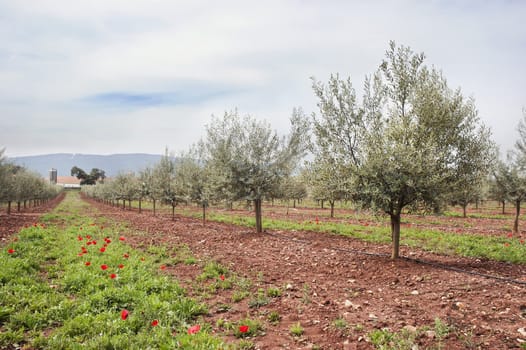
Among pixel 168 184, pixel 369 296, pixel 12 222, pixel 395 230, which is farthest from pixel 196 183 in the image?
pixel 369 296

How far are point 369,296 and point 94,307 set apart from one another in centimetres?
635

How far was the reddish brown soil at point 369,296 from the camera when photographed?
5941mm

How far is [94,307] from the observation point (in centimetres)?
720

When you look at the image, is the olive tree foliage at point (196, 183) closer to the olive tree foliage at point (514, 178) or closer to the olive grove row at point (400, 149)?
the olive grove row at point (400, 149)

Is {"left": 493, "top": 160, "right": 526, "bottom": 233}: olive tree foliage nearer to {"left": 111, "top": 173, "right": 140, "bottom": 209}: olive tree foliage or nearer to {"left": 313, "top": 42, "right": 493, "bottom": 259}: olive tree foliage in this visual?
{"left": 313, "top": 42, "right": 493, "bottom": 259}: olive tree foliage

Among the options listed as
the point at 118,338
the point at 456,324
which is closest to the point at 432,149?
the point at 456,324

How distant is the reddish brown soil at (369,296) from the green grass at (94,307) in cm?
85

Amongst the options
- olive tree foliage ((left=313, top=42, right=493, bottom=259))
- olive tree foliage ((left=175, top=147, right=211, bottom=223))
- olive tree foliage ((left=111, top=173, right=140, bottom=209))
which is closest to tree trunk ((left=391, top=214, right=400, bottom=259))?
olive tree foliage ((left=313, top=42, right=493, bottom=259))

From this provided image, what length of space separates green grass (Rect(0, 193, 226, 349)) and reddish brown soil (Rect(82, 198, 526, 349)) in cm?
85

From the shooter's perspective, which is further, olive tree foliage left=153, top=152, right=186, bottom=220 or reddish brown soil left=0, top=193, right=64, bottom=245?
olive tree foliage left=153, top=152, right=186, bottom=220

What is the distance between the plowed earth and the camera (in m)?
5.93

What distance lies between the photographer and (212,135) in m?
20.6

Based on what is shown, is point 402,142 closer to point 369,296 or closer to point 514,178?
point 369,296

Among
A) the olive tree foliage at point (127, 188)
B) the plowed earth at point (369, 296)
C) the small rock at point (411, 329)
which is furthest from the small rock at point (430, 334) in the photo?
the olive tree foliage at point (127, 188)
